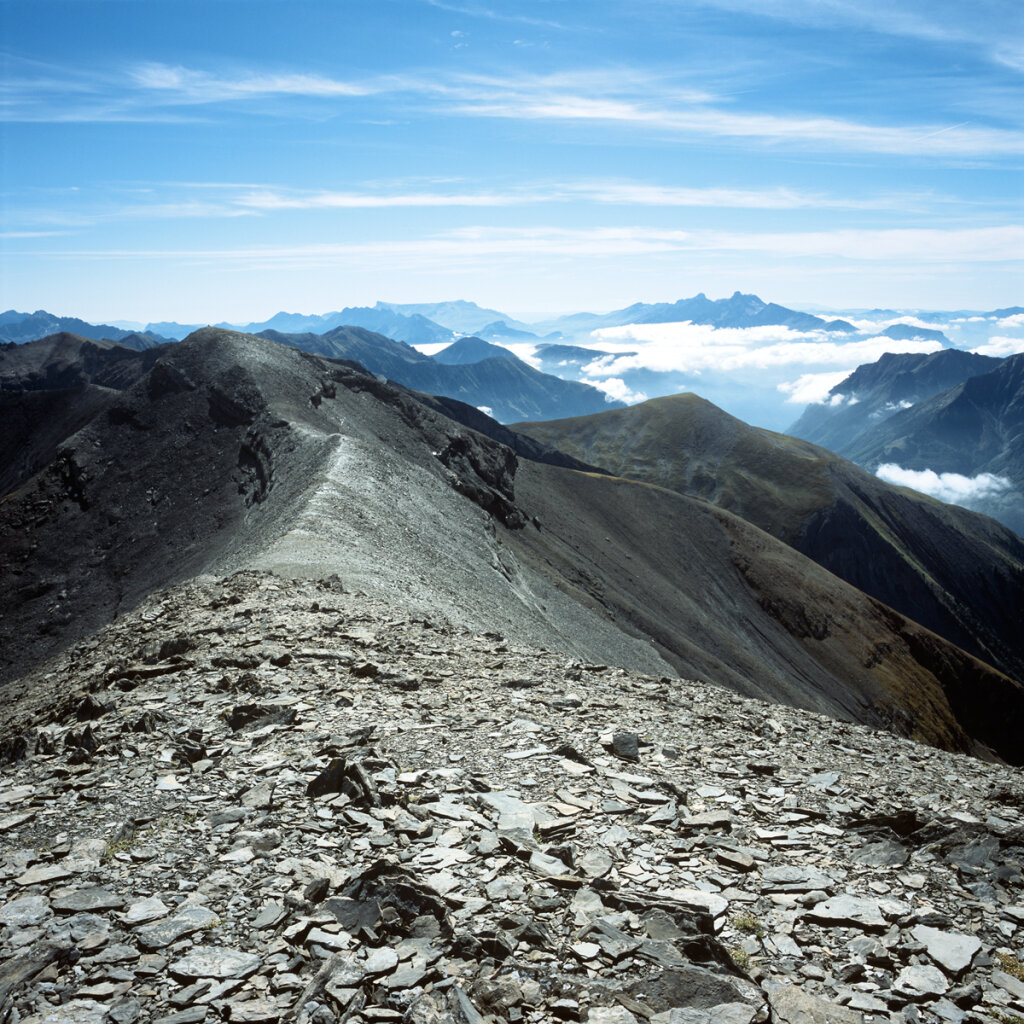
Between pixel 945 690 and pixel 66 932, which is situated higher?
pixel 66 932

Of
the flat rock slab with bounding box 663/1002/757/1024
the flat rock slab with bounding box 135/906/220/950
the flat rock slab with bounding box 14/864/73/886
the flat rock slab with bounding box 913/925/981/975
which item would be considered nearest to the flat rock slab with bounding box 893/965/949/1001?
the flat rock slab with bounding box 913/925/981/975

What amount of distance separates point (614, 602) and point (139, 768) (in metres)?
78.0

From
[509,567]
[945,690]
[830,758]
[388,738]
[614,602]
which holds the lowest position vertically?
[945,690]

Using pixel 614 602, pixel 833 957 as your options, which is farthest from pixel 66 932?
pixel 614 602

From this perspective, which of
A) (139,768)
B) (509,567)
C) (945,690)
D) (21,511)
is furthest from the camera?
(945,690)

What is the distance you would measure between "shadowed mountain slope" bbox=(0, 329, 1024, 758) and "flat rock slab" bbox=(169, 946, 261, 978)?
22.6m

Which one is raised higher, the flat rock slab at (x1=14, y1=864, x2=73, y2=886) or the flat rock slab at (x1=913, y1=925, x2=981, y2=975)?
the flat rock slab at (x1=14, y1=864, x2=73, y2=886)

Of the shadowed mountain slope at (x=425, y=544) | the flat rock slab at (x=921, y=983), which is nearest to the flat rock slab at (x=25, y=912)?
the flat rock slab at (x=921, y=983)

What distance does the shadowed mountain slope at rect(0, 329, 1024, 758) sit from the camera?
50.9m

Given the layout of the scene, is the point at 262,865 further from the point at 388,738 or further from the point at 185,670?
the point at 185,670

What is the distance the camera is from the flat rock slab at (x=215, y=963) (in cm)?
727

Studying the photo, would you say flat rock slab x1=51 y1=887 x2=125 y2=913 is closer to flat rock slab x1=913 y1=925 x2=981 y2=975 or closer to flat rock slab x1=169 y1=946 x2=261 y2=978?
flat rock slab x1=169 y1=946 x2=261 y2=978

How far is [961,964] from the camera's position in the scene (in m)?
8.03

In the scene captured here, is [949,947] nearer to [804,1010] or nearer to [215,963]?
[804,1010]
